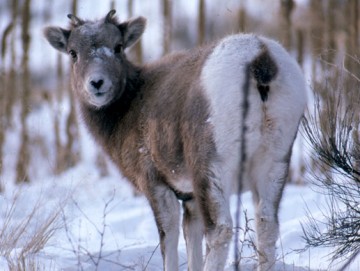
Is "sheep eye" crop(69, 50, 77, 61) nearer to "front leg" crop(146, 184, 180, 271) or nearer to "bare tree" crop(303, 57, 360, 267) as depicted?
"front leg" crop(146, 184, 180, 271)

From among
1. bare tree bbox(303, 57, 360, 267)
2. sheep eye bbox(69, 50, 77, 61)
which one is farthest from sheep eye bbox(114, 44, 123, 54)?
bare tree bbox(303, 57, 360, 267)

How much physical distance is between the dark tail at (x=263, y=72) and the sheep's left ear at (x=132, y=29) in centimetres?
237

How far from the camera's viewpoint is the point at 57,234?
7.86 m

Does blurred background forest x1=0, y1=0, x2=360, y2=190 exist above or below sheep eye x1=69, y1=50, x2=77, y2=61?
above

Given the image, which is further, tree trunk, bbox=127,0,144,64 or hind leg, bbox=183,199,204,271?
tree trunk, bbox=127,0,144,64

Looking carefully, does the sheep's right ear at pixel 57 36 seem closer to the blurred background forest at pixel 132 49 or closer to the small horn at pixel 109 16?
the small horn at pixel 109 16

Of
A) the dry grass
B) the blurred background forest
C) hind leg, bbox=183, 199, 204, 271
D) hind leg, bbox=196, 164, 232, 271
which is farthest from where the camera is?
the blurred background forest

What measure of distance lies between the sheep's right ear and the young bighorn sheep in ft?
0.67

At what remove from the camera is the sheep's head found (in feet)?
21.6

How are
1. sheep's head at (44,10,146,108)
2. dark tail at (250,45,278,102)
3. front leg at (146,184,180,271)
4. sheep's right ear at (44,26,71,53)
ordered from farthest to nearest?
sheep's right ear at (44,26,71,53) → sheep's head at (44,10,146,108) → front leg at (146,184,180,271) → dark tail at (250,45,278,102)

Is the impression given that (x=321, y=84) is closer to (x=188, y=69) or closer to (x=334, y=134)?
(x=334, y=134)

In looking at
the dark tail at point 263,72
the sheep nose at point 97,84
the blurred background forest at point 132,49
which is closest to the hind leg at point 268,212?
the dark tail at point 263,72

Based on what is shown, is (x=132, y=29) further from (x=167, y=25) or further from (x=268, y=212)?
(x=167, y=25)

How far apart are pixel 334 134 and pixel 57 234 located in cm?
318
